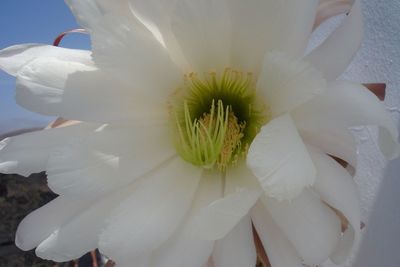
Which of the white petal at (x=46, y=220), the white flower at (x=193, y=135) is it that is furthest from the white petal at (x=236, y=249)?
the white petal at (x=46, y=220)

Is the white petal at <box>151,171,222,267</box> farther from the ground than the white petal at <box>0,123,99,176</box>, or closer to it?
closer to it

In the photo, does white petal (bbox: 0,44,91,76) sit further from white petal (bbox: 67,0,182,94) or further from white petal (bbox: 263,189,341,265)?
white petal (bbox: 263,189,341,265)

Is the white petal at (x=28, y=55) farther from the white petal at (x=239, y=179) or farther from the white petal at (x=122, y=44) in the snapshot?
the white petal at (x=239, y=179)

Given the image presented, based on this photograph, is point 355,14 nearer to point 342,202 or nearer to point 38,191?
point 342,202

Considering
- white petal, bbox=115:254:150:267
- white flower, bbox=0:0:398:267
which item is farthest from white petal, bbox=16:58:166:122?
white petal, bbox=115:254:150:267

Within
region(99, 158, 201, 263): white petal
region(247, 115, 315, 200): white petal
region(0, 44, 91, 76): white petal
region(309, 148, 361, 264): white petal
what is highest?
region(0, 44, 91, 76): white petal
